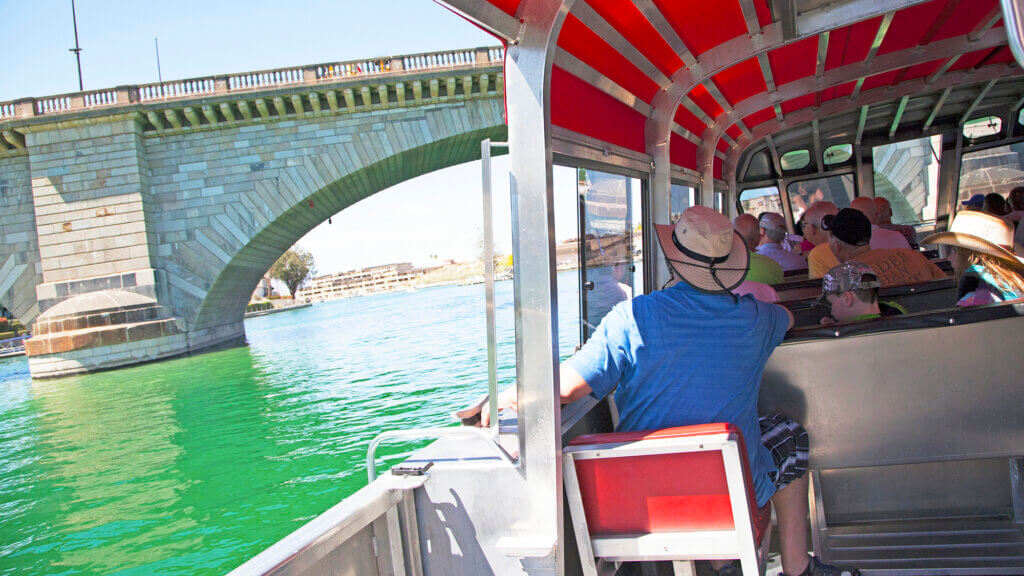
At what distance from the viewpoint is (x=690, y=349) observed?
1.82 m

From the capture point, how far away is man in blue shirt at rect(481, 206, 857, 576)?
5.98 ft

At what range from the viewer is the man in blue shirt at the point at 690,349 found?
5.98 feet

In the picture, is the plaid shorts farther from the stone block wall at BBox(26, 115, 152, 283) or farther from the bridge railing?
the stone block wall at BBox(26, 115, 152, 283)

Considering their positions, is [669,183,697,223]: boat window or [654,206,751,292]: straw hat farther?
[669,183,697,223]: boat window

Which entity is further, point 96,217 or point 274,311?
→ point 274,311

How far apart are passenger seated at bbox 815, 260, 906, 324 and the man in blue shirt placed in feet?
2.42

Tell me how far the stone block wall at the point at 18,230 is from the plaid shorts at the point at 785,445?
28.8 metres

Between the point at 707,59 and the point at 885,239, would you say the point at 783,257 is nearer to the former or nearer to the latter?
the point at 885,239

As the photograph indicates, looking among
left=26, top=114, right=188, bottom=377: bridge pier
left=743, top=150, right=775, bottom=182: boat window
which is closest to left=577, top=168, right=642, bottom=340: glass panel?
left=743, top=150, right=775, bottom=182: boat window

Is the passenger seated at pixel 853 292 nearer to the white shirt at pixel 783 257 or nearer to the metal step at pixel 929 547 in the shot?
the metal step at pixel 929 547

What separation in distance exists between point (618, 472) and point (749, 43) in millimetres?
2341

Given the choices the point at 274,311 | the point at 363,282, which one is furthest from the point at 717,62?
the point at 363,282

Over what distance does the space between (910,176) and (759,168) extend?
186 centimetres

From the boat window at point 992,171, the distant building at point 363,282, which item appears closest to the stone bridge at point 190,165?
the boat window at point 992,171
